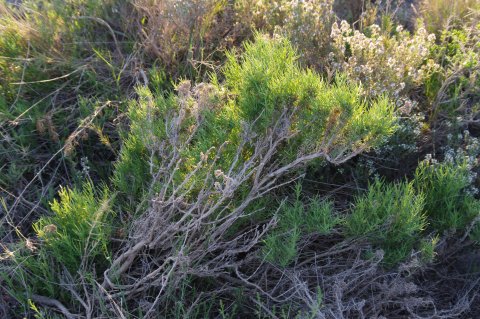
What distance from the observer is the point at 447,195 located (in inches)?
106

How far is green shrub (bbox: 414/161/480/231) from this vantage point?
8.68 ft

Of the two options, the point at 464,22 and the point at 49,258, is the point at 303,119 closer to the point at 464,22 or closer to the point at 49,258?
the point at 49,258

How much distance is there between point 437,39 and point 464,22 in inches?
7.5

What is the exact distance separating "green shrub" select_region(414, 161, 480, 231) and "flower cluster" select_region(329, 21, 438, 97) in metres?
0.44

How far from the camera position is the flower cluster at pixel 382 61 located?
117 inches

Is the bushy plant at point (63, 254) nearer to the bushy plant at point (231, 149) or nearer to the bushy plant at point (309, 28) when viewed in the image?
the bushy plant at point (231, 149)

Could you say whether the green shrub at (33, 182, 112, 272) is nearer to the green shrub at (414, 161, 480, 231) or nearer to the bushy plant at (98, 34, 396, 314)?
the bushy plant at (98, 34, 396, 314)

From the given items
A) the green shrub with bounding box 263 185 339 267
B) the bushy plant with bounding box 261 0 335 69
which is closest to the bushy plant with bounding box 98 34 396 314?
the green shrub with bounding box 263 185 339 267

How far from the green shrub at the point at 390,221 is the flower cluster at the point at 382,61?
23.6 inches

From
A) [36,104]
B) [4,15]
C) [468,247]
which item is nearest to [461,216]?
[468,247]

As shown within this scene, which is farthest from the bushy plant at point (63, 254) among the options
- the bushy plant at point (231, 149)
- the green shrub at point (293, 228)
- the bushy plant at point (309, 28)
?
the bushy plant at point (309, 28)

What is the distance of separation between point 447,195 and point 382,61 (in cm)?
77

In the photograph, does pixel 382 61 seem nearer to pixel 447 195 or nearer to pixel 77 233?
pixel 447 195

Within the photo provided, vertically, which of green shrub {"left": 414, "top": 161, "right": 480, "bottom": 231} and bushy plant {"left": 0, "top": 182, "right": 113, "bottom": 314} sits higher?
bushy plant {"left": 0, "top": 182, "right": 113, "bottom": 314}
